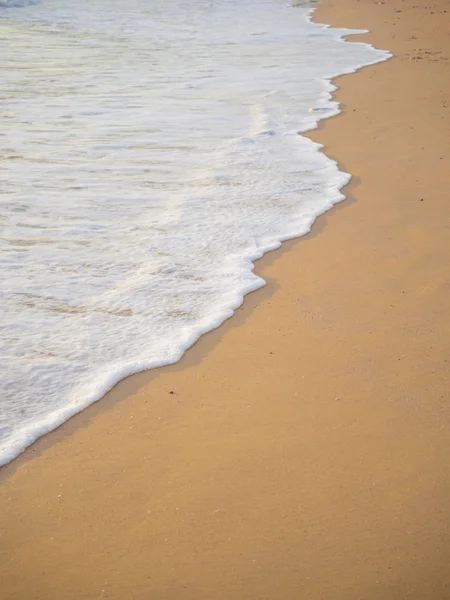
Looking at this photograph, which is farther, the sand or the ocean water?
the ocean water

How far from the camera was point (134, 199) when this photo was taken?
5742mm

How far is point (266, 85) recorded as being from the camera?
34.6 ft

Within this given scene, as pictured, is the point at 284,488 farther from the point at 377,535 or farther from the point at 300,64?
the point at 300,64

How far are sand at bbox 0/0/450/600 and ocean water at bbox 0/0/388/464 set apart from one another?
25cm

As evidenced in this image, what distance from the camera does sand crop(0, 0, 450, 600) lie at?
91.6 inches

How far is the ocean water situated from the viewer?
3.54m

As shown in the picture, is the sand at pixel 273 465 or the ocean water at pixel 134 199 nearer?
the sand at pixel 273 465

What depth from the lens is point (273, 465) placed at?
109 inches

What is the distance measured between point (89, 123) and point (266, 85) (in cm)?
332

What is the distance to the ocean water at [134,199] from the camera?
354cm

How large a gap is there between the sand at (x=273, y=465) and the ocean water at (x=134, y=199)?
251 mm

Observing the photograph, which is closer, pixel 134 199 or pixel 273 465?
pixel 273 465

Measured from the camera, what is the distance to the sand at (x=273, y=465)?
2.33 meters

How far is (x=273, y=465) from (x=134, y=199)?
3.40m
